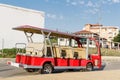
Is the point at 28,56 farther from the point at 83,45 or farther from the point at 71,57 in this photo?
the point at 83,45

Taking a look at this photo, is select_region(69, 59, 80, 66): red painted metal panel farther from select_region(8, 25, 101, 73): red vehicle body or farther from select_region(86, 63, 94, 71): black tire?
select_region(86, 63, 94, 71): black tire

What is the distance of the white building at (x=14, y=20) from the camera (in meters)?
37.7

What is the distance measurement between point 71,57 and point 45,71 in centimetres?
244

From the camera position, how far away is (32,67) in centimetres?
1819

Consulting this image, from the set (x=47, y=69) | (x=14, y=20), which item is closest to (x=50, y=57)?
(x=47, y=69)

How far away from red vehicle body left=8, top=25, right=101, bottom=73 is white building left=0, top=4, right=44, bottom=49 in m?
16.5

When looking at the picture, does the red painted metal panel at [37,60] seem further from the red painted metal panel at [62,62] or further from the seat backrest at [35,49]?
the red painted metal panel at [62,62]

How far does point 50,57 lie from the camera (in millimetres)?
19094

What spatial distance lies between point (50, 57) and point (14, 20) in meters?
21.4

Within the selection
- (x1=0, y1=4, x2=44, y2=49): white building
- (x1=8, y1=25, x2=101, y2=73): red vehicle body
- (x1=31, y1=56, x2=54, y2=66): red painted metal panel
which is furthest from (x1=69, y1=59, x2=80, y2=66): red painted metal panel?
(x1=0, y1=4, x2=44, y2=49): white building

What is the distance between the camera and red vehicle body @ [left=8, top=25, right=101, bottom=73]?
1836cm

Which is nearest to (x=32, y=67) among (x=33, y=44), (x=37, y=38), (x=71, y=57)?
(x=33, y=44)

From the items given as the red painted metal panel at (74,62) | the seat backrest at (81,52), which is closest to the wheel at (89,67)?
the seat backrest at (81,52)

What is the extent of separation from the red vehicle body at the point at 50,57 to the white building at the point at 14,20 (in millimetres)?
16458
